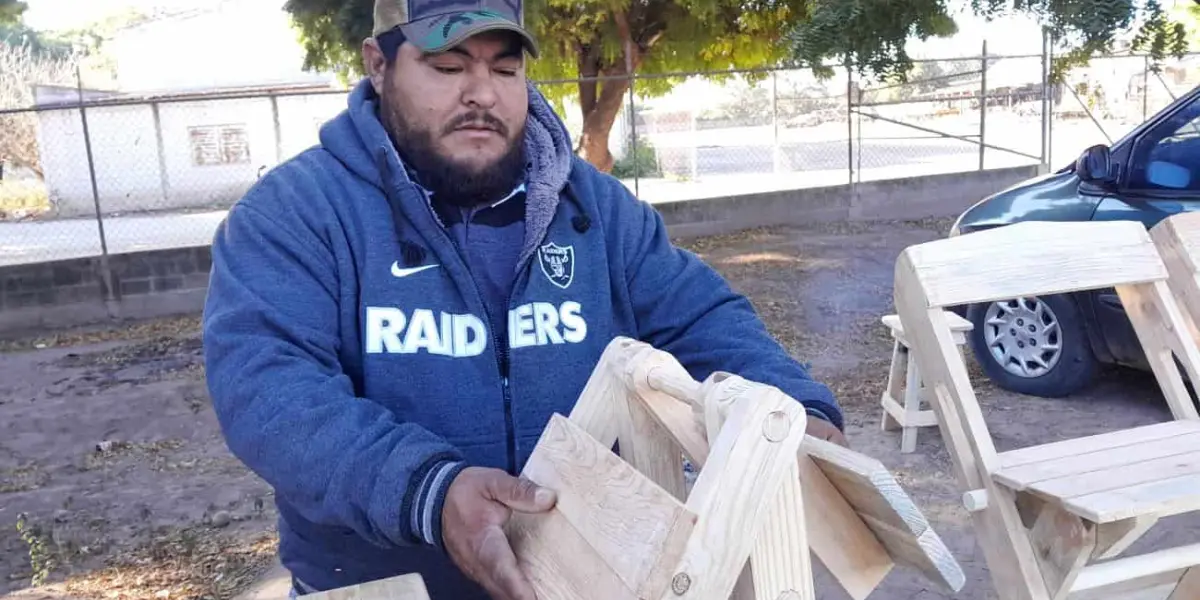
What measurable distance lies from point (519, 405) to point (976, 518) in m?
1.39

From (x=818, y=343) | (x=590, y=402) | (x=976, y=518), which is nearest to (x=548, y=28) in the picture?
(x=818, y=343)

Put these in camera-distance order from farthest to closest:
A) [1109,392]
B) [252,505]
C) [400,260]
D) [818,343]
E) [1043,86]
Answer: [1043,86], [818,343], [1109,392], [252,505], [400,260]

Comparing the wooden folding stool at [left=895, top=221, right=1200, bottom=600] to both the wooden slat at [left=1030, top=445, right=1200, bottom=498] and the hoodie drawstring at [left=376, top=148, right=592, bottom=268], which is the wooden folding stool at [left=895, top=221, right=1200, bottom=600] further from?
the hoodie drawstring at [left=376, top=148, right=592, bottom=268]

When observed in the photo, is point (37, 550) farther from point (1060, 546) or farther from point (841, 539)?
point (841, 539)

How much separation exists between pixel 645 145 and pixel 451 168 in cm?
1981

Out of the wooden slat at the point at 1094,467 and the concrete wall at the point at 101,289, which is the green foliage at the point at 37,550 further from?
the concrete wall at the point at 101,289

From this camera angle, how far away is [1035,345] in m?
5.59

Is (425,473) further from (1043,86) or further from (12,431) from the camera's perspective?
(1043,86)

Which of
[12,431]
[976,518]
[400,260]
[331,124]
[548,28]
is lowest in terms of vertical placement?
[12,431]

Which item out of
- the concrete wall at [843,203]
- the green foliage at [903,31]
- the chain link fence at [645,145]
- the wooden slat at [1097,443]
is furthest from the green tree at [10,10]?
the chain link fence at [645,145]

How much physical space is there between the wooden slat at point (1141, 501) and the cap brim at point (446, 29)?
5.08 ft

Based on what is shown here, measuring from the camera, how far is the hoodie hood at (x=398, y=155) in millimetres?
1868

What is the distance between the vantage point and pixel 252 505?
4.88 m

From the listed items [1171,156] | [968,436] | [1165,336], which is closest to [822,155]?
[1171,156]
